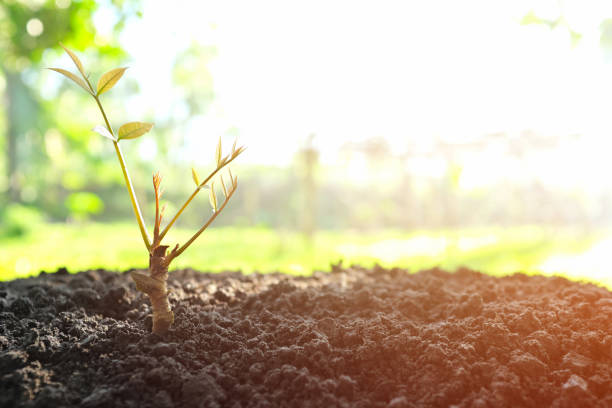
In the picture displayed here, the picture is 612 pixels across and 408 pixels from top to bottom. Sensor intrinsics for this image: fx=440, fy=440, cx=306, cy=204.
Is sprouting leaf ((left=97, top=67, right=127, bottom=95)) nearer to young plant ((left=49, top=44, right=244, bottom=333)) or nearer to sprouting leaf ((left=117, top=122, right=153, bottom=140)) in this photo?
young plant ((left=49, top=44, right=244, bottom=333))

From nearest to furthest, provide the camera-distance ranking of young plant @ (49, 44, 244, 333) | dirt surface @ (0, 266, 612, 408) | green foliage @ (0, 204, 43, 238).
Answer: dirt surface @ (0, 266, 612, 408)
young plant @ (49, 44, 244, 333)
green foliage @ (0, 204, 43, 238)

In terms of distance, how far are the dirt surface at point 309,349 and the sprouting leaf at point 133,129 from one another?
74cm

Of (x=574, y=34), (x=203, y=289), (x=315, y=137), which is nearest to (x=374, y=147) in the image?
(x=315, y=137)

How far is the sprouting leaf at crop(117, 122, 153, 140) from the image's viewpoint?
1535 millimetres

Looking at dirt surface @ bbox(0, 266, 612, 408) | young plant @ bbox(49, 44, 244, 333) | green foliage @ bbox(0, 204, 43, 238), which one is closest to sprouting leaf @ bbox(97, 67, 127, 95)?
young plant @ bbox(49, 44, 244, 333)

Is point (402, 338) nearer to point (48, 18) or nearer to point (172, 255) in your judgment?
point (172, 255)

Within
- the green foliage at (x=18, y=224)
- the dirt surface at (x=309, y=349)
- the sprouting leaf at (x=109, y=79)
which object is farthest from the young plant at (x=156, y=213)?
the green foliage at (x=18, y=224)

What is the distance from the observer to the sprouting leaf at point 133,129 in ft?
5.04

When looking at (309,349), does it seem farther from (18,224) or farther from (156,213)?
(18,224)

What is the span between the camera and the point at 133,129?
1.55m

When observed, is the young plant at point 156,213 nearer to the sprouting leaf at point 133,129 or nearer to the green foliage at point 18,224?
the sprouting leaf at point 133,129

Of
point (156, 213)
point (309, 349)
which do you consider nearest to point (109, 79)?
point (156, 213)

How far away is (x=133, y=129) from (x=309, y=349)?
1014mm

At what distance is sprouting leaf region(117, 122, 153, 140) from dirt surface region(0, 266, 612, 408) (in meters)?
0.74
